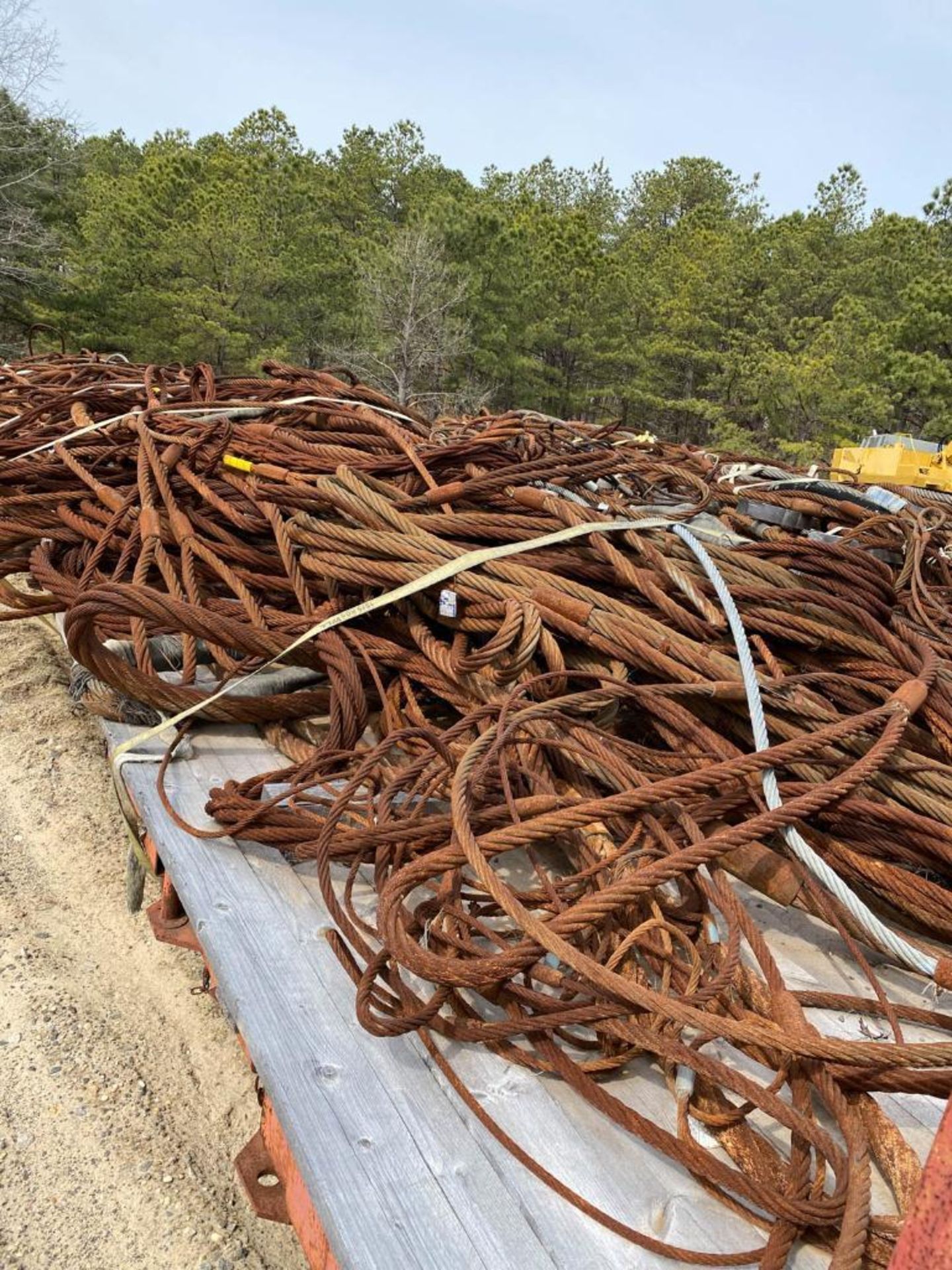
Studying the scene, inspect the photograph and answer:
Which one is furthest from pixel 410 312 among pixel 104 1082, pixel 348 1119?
pixel 348 1119

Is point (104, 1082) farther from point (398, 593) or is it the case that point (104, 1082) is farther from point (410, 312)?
point (410, 312)

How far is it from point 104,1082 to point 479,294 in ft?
63.7

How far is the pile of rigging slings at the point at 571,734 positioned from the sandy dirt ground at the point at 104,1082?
27.4 inches

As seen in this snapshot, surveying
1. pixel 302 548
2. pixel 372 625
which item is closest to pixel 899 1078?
pixel 372 625

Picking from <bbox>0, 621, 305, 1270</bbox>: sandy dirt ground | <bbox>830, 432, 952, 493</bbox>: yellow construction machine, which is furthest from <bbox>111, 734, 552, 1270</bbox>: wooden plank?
<bbox>830, 432, 952, 493</bbox>: yellow construction machine

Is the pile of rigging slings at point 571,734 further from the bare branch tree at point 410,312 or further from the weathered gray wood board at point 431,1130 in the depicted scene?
the bare branch tree at point 410,312

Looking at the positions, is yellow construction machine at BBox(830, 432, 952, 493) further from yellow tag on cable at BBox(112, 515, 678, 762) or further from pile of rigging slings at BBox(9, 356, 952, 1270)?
yellow tag on cable at BBox(112, 515, 678, 762)

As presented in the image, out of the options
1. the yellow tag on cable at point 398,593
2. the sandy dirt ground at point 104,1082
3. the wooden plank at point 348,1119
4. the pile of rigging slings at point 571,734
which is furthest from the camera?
the yellow tag on cable at point 398,593

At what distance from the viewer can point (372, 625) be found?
75.7 inches

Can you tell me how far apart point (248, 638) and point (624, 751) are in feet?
3.01

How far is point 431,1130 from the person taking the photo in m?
0.94

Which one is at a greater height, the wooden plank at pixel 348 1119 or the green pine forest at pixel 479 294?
the green pine forest at pixel 479 294

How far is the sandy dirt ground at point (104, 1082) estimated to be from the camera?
4.53ft

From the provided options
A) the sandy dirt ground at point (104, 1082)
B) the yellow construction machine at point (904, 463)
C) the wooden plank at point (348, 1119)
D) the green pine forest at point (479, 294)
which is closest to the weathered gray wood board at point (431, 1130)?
the wooden plank at point (348, 1119)
